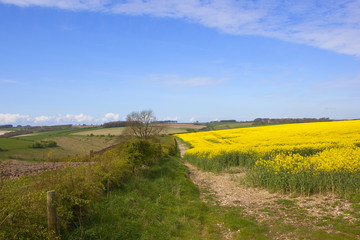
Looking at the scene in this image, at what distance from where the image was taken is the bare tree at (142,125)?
4119 centimetres

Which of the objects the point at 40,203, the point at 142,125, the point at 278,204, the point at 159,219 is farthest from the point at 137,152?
the point at 142,125

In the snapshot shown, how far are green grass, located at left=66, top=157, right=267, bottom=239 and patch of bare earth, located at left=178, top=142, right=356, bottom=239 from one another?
0.67 metres

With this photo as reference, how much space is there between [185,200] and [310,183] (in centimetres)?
499

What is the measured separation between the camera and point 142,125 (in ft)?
138

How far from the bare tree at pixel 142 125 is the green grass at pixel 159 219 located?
30376 millimetres

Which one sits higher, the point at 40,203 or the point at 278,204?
the point at 40,203

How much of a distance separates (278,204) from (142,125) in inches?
1361

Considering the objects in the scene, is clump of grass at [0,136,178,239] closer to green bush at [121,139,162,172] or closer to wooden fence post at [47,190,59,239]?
wooden fence post at [47,190,59,239]

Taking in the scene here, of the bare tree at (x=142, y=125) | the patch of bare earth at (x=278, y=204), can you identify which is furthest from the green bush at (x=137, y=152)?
the bare tree at (x=142, y=125)

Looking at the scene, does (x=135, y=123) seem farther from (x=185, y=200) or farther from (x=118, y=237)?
(x=118, y=237)

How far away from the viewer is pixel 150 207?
8289 mm

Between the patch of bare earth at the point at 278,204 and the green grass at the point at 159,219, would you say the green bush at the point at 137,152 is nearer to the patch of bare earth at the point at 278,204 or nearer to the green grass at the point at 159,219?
the green grass at the point at 159,219

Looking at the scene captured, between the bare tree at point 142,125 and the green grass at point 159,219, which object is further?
the bare tree at point 142,125

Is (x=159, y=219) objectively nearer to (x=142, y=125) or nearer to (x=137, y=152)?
(x=137, y=152)
